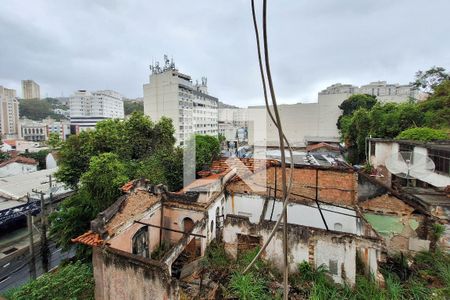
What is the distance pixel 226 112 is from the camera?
166ft

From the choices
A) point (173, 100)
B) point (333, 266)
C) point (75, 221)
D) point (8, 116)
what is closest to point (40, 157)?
point (173, 100)

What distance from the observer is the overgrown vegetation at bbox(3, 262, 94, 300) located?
450 cm

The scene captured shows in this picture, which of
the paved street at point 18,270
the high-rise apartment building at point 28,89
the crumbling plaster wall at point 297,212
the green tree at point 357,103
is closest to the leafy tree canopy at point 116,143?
the paved street at point 18,270

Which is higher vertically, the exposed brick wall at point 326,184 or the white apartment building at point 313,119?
the white apartment building at point 313,119

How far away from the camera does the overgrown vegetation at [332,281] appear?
13.6ft

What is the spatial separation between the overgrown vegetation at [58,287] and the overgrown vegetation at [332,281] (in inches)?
118

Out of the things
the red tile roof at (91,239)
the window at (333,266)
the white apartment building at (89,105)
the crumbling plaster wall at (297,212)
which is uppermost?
the white apartment building at (89,105)

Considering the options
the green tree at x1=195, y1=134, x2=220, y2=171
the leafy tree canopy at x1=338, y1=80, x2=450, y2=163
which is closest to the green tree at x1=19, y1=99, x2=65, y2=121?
the green tree at x1=195, y1=134, x2=220, y2=171

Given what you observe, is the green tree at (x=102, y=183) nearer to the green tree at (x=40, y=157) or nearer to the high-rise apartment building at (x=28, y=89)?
the green tree at (x=40, y=157)

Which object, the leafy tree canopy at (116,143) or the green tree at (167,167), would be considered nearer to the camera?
the leafy tree canopy at (116,143)

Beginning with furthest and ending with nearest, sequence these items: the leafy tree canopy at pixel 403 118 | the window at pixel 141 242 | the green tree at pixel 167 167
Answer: the leafy tree canopy at pixel 403 118 < the green tree at pixel 167 167 < the window at pixel 141 242

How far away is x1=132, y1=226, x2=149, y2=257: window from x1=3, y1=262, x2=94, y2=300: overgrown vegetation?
1273 mm

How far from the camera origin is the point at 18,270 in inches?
400

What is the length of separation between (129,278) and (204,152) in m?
12.6
